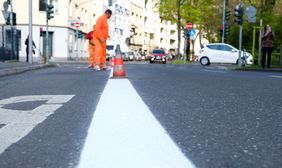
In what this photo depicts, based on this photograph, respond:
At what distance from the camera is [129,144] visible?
277 centimetres

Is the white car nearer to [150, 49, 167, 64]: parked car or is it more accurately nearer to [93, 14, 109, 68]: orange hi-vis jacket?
[150, 49, 167, 64]: parked car

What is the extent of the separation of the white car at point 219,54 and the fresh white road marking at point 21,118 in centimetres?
2804

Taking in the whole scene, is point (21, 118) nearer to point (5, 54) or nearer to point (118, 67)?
point (118, 67)

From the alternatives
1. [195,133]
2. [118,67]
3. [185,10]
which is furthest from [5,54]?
[195,133]

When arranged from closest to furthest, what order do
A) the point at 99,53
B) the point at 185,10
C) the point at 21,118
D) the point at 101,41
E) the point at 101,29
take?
the point at 21,118 → the point at 99,53 → the point at 101,41 → the point at 101,29 → the point at 185,10

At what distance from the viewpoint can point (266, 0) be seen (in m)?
35.7

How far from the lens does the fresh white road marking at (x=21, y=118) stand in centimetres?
323

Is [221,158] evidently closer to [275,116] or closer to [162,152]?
[162,152]

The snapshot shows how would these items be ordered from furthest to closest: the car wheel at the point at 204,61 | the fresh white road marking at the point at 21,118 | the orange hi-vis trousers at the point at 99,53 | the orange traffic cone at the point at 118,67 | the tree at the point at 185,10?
the tree at the point at 185,10, the car wheel at the point at 204,61, the orange hi-vis trousers at the point at 99,53, the orange traffic cone at the point at 118,67, the fresh white road marking at the point at 21,118

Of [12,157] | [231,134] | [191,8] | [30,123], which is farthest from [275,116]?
[191,8]

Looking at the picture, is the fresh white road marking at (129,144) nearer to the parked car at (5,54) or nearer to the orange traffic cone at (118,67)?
the orange traffic cone at (118,67)

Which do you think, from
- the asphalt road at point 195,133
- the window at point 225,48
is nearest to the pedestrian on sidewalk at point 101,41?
the asphalt road at point 195,133

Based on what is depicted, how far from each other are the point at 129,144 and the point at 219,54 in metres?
31.1

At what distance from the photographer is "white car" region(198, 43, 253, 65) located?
33.0 meters
